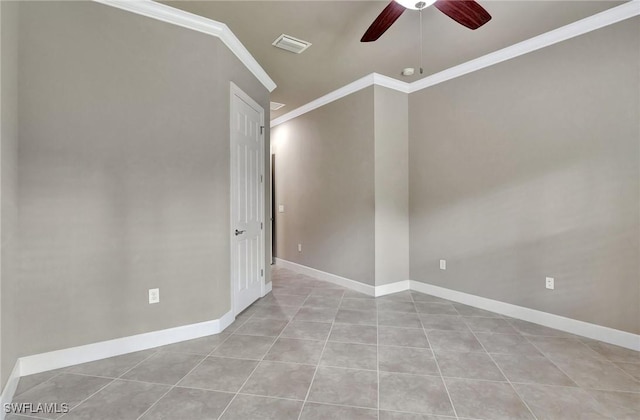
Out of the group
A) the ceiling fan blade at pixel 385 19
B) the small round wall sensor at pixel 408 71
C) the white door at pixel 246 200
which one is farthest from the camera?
the small round wall sensor at pixel 408 71

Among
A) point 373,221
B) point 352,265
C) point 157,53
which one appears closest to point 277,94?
point 157,53

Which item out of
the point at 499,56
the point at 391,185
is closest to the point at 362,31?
the point at 499,56

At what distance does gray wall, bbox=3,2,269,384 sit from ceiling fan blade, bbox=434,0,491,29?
77.6 inches

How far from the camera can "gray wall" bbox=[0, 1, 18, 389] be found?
1824 millimetres

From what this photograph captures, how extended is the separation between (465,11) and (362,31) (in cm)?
108

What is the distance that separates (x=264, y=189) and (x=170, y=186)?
59.1 inches

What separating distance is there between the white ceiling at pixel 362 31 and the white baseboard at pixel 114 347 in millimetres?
2729

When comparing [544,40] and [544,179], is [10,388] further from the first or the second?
[544,40]

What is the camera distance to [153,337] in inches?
101

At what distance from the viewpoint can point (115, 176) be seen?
Result: 2.42 meters

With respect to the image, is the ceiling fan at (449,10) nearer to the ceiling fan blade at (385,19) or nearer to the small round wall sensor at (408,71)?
the ceiling fan blade at (385,19)

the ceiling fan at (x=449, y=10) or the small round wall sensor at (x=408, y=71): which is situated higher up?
the small round wall sensor at (x=408, y=71)

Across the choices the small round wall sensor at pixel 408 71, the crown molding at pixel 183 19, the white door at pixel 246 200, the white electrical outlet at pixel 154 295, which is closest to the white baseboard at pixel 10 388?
the white electrical outlet at pixel 154 295

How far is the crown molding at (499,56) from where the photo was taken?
99.2 inches
